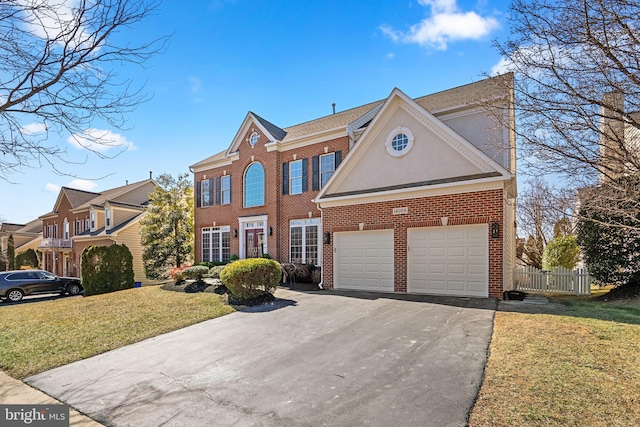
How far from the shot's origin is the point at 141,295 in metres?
13.0

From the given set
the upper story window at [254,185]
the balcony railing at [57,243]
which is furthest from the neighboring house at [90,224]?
the upper story window at [254,185]

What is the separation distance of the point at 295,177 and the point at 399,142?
6.95 meters

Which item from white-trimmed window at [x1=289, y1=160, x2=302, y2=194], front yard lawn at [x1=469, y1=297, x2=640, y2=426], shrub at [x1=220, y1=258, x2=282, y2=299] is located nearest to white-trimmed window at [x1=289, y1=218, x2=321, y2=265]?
white-trimmed window at [x1=289, y1=160, x2=302, y2=194]

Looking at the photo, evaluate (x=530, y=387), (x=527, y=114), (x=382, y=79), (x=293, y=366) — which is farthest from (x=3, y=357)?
(x=382, y=79)

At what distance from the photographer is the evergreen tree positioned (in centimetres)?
2152

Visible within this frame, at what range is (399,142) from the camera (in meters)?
12.0

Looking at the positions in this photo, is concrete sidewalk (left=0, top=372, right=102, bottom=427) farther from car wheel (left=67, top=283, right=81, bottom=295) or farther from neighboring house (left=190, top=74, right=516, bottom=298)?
car wheel (left=67, top=283, right=81, bottom=295)

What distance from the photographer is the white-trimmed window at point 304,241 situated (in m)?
16.2

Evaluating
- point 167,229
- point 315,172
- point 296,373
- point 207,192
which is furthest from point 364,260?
point 167,229

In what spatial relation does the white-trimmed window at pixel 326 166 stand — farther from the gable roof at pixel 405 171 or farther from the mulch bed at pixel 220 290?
the mulch bed at pixel 220 290


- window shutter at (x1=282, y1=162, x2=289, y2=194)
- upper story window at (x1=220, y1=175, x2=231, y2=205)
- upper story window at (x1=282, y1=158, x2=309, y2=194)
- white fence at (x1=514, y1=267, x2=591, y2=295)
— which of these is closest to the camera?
white fence at (x1=514, y1=267, x2=591, y2=295)

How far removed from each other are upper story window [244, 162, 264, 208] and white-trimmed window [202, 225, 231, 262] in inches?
95.8

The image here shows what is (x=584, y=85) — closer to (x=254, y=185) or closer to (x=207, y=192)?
(x=254, y=185)

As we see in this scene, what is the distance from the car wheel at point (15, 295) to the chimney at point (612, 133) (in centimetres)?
2582
